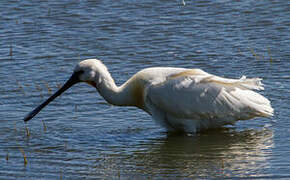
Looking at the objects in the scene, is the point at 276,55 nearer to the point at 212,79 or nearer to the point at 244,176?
the point at 212,79

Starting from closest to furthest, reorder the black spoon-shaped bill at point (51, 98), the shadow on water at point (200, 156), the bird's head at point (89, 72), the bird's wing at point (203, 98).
Result: the shadow on water at point (200, 156)
the bird's wing at point (203, 98)
the bird's head at point (89, 72)
the black spoon-shaped bill at point (51, 98)

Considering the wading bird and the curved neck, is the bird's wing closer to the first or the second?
the wading bird

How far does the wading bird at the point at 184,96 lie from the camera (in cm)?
1072

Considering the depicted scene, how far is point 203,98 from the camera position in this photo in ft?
35.4

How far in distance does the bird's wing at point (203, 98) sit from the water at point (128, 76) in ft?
1.05

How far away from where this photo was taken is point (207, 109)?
10.8 m

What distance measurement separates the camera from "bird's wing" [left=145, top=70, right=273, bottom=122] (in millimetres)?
10695

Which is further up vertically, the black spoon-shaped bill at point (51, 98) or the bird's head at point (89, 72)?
the bird's head at point (89, 72)

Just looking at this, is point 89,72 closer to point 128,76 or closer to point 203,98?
point 203,98

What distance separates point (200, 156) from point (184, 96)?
1227 millimetres

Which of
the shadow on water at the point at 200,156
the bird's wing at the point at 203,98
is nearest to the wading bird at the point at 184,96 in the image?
the bird's wing at the point at 203,98

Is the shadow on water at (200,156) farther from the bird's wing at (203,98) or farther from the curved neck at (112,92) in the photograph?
the curved neck at (112,92)

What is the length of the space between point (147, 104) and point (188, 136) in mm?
752

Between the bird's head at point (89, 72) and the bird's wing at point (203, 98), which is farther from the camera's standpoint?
the bird's head at point (89, 72)
